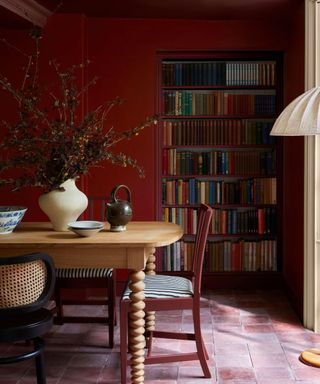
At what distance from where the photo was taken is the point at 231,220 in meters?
5.88

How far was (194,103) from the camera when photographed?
582 cm

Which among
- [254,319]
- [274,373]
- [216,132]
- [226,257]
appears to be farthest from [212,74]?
[274,373]

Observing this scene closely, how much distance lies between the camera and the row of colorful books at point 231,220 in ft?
19.2

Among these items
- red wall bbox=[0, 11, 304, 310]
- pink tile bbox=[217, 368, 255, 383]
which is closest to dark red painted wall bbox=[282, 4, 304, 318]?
red wall bbox=[0, 11, 304, 310]

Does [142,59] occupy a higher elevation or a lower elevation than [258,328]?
higher

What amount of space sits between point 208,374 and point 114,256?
96cm

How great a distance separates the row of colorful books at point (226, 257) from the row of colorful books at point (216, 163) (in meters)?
0.70

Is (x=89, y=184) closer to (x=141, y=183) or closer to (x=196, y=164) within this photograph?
(x=141, y=183)

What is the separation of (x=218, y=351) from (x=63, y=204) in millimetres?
1470

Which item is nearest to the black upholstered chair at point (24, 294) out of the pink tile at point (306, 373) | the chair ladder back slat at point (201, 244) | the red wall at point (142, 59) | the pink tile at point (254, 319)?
the chair ladder back slat at point (201, 244)

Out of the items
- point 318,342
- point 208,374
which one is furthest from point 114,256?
point 318,342

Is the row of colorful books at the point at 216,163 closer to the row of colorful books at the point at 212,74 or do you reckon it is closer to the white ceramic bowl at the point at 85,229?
the row of colorful books at the point at 212,74

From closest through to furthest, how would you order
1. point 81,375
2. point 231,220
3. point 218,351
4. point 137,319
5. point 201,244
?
point 137,319 → point 201,244 → point 81,375 → point 218,351 → point 231,220

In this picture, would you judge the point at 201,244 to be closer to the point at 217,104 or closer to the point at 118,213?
the point at 118,213
